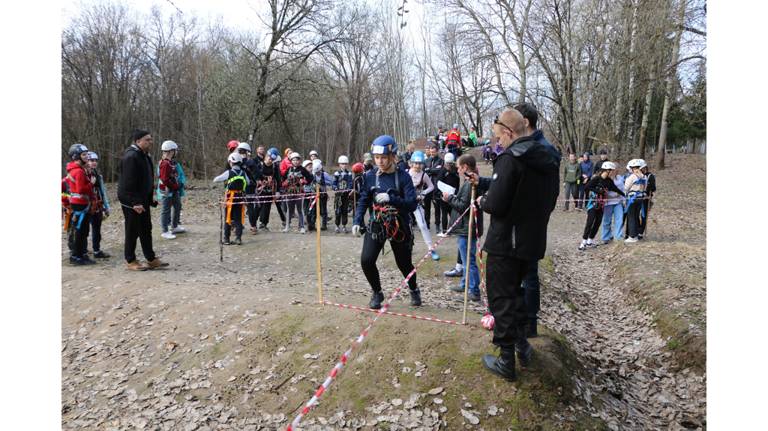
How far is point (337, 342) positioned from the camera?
4.86 metres

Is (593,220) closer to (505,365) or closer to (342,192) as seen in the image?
(342,192)

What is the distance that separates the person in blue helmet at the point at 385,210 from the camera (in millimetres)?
5332

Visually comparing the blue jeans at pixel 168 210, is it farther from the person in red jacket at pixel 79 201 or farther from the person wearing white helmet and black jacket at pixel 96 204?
the person in red jacket at pixel 79 201

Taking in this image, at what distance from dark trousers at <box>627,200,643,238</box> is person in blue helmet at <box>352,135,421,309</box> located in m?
8.25

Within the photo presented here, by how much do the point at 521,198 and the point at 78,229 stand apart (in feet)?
29.0

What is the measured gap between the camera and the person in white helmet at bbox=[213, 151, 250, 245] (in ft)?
34.6

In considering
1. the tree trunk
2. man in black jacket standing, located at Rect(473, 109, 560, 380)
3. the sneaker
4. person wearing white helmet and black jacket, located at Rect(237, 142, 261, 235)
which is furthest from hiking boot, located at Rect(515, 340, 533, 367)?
the tree trunk

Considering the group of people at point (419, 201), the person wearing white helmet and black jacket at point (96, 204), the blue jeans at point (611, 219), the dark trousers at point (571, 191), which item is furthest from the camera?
the dark trousers at point (571, 191)

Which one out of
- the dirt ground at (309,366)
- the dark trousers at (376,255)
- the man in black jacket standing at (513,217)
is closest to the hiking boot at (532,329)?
the dirt ground at (309,366)

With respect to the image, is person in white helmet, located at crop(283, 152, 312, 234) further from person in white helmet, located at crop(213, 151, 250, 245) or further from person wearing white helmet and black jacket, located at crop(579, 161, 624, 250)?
person wearing white helmet and black jacket, located at crop(579, 161, 624, 250)

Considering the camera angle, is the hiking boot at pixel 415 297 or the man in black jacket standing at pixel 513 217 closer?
the man in black jacket standing at pixel 513 217

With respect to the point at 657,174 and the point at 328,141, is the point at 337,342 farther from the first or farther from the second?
the point at 328,141

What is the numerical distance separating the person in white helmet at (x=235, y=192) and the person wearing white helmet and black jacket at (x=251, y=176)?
0.48 ft

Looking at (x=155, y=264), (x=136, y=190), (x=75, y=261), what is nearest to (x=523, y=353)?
(x=136, y=190)
